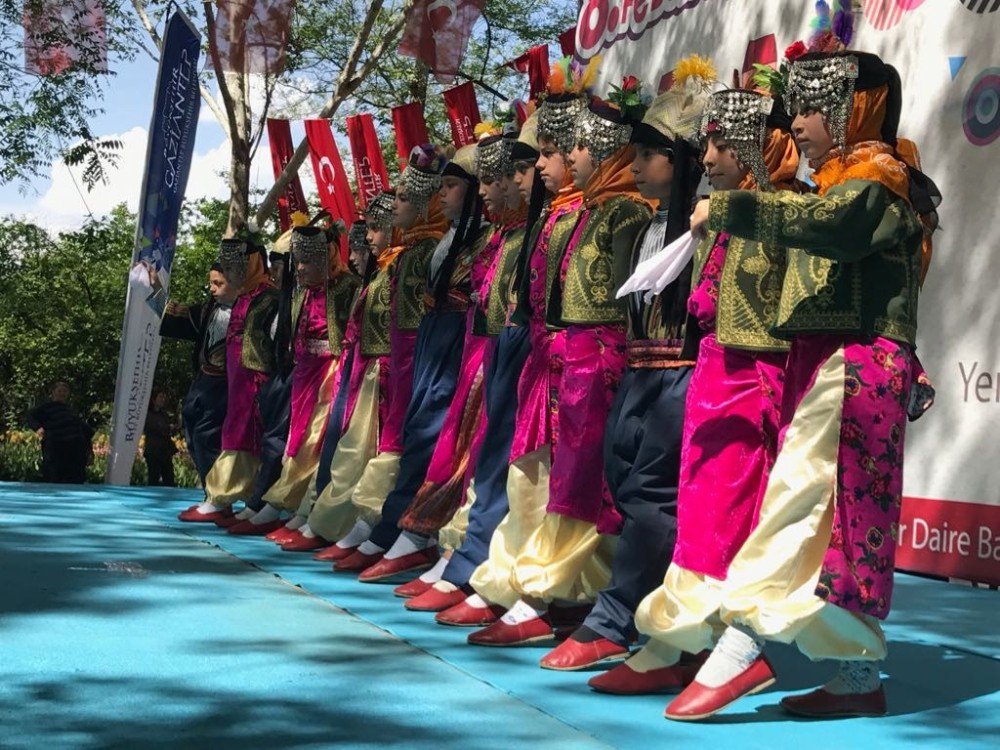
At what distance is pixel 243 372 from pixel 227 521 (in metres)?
0.85

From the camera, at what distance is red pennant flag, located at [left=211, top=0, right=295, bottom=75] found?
11523mm

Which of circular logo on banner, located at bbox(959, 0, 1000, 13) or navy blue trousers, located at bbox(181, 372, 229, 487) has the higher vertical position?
circular logo on banner, located at bbox(959, 0, 1000, 13)

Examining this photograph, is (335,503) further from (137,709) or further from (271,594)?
(137,709)

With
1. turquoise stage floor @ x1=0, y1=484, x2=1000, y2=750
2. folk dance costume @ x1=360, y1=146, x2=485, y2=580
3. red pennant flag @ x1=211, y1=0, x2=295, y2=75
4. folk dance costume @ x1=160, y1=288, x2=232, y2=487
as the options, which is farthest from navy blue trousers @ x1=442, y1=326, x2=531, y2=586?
red pennant flag @ x1=211, y1=0, x2=295, y2=75

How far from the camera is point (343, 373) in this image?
691 centimetres

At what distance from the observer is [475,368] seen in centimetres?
548

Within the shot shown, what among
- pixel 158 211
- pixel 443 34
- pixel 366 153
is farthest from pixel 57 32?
pixel 366 153

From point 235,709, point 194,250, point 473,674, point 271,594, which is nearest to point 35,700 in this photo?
point 235,709

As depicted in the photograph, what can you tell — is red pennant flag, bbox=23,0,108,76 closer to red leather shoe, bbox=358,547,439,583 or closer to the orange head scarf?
red leather shoe, bbox=358,547,439,583

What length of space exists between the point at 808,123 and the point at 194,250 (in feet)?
62.5

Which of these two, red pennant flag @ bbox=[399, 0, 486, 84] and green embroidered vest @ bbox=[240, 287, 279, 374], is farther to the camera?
red pennant flag @ bbox=[399, 0, 486, 84]

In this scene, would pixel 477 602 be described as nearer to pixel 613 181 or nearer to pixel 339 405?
pixel 613 181

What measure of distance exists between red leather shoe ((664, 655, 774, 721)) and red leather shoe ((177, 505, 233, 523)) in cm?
515

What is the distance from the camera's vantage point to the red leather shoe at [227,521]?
7.83 metres
